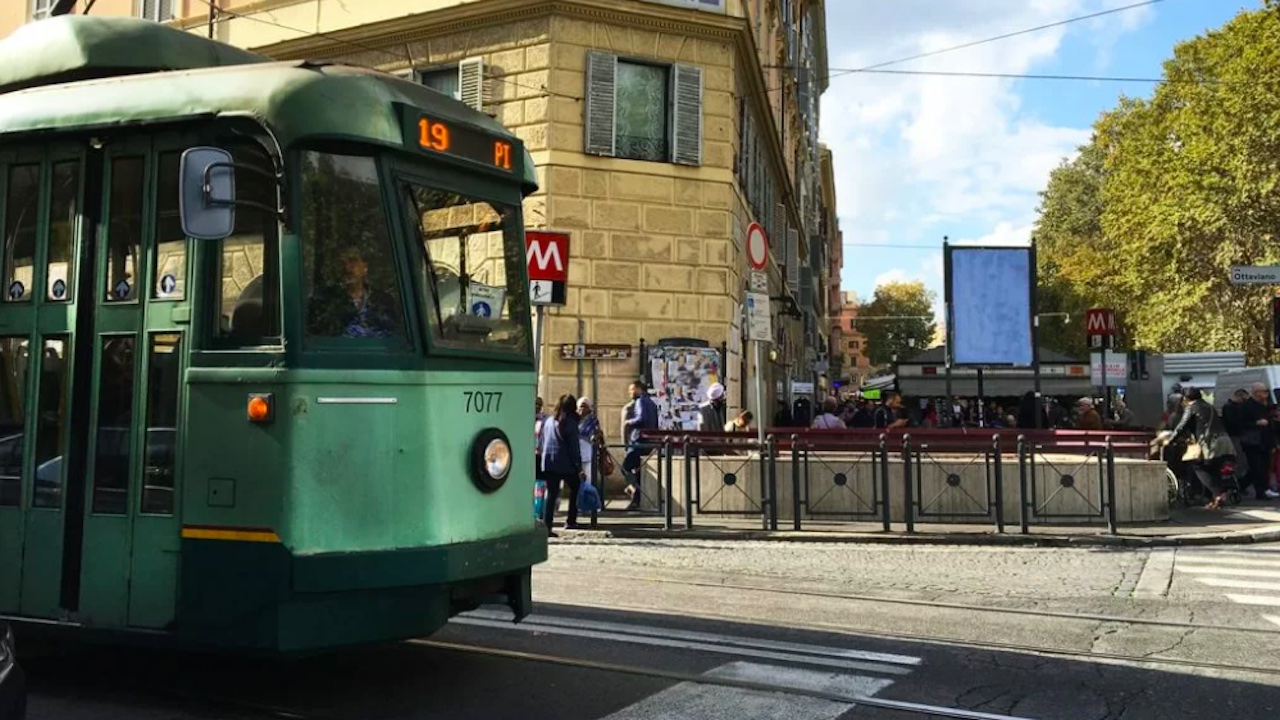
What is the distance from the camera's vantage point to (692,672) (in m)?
5.87

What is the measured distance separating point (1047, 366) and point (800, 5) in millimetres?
14248

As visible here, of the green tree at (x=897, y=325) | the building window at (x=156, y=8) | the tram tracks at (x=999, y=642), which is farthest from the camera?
the green tree at (x=897, y=325)

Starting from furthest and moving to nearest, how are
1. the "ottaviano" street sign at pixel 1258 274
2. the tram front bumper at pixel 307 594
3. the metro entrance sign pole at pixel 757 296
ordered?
the "ottaviano" street sign at pixel 1258 274, the metro entrance sign pole at pixel 757 296, the tram front bumper at pixel 307 594

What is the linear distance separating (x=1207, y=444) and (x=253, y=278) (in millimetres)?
14203

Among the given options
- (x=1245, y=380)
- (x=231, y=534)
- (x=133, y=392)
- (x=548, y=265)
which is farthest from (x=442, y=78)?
(x=1245, y=380)

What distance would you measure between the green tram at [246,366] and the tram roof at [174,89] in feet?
0.05

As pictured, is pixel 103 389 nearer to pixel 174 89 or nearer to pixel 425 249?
pixel 174 89

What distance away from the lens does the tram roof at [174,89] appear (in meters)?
4.88

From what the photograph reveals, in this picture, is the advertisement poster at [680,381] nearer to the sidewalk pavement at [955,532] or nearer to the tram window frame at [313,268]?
the sidewalk pavement at [955,532]

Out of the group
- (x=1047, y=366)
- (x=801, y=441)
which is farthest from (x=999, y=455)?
(x=1047, y=366)

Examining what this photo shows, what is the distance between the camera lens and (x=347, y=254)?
4.95 metres

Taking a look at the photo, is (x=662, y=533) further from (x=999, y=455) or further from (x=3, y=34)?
(x=3, y=34)

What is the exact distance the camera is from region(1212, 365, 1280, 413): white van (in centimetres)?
2342

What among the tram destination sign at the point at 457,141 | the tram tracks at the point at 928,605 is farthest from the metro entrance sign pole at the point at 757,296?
the tram destination sign at the point at 457,141
